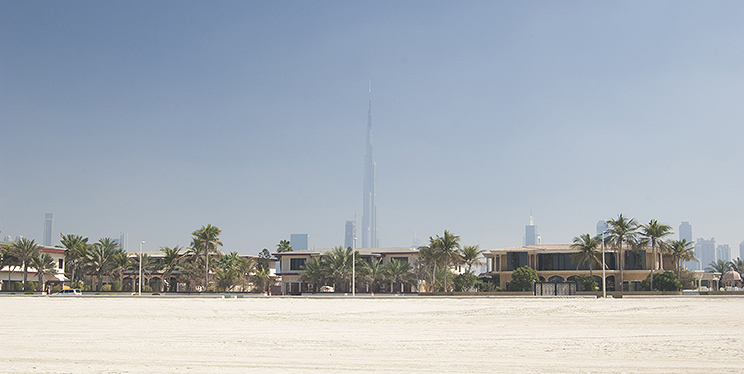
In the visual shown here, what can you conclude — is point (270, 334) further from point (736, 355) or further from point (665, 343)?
point (736, 355)

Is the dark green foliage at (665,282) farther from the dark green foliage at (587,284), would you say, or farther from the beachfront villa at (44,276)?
the beachfront villa at (44,276)

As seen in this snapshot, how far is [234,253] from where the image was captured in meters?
89.8

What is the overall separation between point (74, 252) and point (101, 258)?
5.07 meters

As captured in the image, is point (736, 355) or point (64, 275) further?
point (64, 275)

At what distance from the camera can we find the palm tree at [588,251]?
232 feet

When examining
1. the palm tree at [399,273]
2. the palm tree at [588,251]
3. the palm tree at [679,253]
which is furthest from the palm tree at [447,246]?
the palm tree at [679,253]

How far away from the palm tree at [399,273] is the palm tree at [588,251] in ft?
65.8

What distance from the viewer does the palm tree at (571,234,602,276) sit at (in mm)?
70688

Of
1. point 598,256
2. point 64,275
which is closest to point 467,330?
point 598,256

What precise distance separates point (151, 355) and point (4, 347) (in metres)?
4.06

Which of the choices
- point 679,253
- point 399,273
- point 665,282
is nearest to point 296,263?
point 399,273

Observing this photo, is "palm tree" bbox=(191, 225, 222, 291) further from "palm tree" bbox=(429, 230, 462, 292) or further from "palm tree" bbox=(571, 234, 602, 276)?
"palm tree" bbox=(571, 234, 602, 276)

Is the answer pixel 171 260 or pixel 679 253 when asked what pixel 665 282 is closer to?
pixel 679 253

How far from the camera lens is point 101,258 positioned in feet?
253
